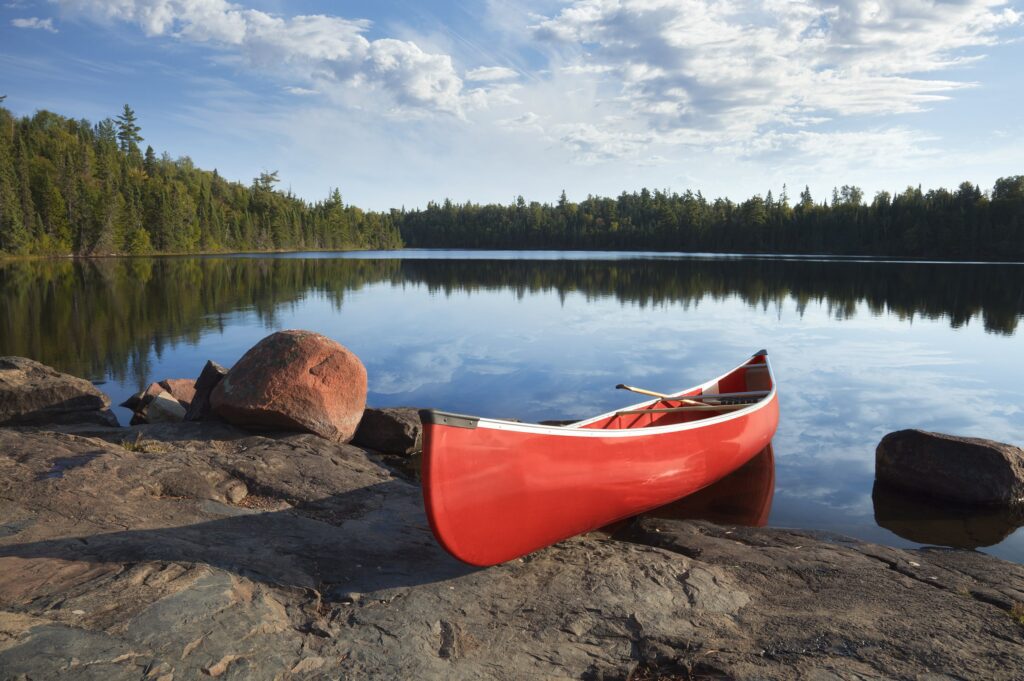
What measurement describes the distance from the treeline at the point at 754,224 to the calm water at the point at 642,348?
208ft

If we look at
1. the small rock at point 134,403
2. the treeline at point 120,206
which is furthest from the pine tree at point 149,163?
the small rock at point 134,403

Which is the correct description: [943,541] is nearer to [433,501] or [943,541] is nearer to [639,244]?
[433,501]

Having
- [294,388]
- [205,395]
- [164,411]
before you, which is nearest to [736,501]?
[294,388]

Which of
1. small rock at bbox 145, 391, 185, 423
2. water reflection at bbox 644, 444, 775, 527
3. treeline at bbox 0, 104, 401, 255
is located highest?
treeline at bbox 0, 104, 401, 255

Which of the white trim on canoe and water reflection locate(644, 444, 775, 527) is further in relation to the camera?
water reflection locate(644, 444, 775, 527)

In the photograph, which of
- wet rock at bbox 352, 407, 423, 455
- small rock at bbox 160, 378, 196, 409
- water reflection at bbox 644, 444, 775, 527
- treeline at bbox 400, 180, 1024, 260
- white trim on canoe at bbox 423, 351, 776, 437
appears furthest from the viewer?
treeline at bbox 400, 180, 1024, 260

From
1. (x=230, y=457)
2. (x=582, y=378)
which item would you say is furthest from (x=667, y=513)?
(x=582, y=378)

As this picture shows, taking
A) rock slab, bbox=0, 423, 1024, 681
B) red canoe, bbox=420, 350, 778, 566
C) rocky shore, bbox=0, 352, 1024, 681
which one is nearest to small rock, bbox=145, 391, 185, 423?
rocky shore, bbox=0, 352, 1024, 681

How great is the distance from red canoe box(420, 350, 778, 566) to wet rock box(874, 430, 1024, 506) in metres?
3.21

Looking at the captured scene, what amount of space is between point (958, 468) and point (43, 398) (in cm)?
1352

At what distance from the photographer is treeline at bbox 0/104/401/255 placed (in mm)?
73688

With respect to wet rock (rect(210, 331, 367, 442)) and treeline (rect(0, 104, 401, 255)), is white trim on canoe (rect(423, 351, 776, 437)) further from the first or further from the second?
treeline (rect(0, 104, 401, 255))

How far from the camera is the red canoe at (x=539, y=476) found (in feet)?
16.6

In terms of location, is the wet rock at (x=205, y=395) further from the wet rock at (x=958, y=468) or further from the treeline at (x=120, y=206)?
the treeline at (x=120, y=206)
